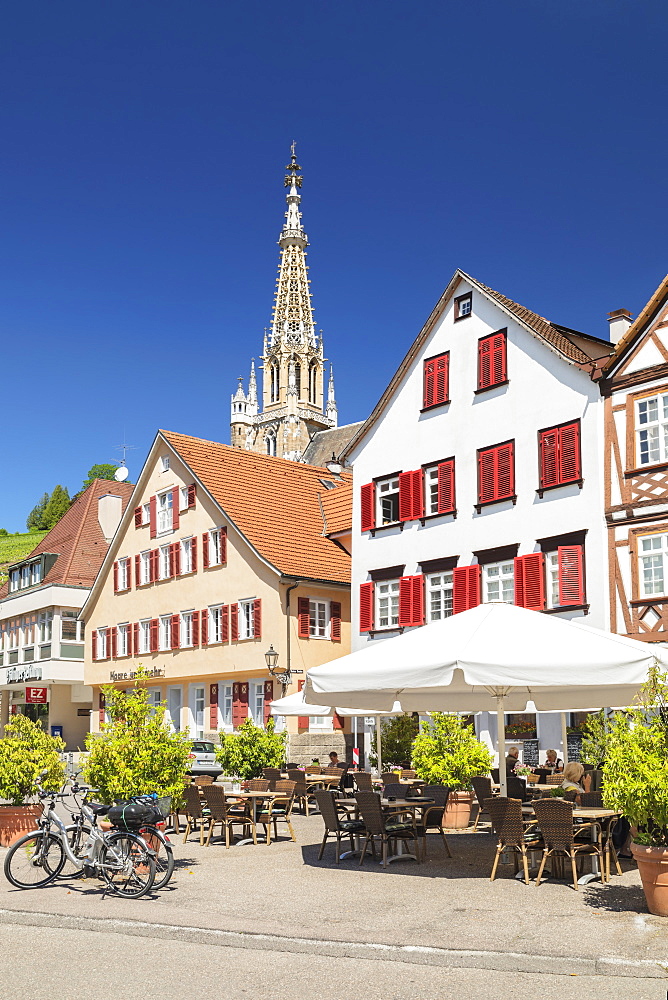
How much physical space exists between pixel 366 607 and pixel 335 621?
14.0 ft

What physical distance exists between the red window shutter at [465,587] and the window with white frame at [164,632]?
566 inches

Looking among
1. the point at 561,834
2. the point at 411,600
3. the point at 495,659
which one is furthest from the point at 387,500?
the point at 561,834

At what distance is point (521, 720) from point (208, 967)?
20006 mm

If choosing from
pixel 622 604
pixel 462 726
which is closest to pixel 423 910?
pixel 462 726

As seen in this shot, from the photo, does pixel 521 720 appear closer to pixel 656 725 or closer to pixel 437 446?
pixel 437 446

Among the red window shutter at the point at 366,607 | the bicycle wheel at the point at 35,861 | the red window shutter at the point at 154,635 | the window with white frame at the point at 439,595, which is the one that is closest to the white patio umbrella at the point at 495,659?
the bicycle wheel at the point at 35,861

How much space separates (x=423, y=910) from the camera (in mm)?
11117

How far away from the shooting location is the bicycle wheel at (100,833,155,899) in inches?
478

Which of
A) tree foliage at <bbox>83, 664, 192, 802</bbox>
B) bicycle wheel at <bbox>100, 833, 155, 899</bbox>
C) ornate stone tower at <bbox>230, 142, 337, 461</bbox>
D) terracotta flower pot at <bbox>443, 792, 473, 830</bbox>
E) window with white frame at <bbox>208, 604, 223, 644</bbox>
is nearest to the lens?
bicycle wheel at <bbox>100, 833, 155, 899</bbox>

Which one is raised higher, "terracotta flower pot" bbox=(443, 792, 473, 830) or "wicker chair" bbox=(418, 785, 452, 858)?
"wicker chair" bbox=(418, 785, 452, 858)

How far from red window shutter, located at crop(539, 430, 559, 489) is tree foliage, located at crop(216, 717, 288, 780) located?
9.17 meters

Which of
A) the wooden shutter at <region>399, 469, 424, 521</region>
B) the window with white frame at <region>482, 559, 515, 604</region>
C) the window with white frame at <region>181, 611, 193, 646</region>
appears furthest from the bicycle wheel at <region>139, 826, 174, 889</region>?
the window with white frame at <region>181, 611, 193, 646</region>

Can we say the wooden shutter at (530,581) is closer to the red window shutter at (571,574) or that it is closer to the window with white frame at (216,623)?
the red window shutter at (571,574)

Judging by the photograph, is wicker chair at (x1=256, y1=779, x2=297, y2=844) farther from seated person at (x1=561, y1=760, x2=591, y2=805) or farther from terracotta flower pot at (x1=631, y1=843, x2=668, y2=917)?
terracotta flower pot at (x1=631, y1=843, x2=668, y2=917)
